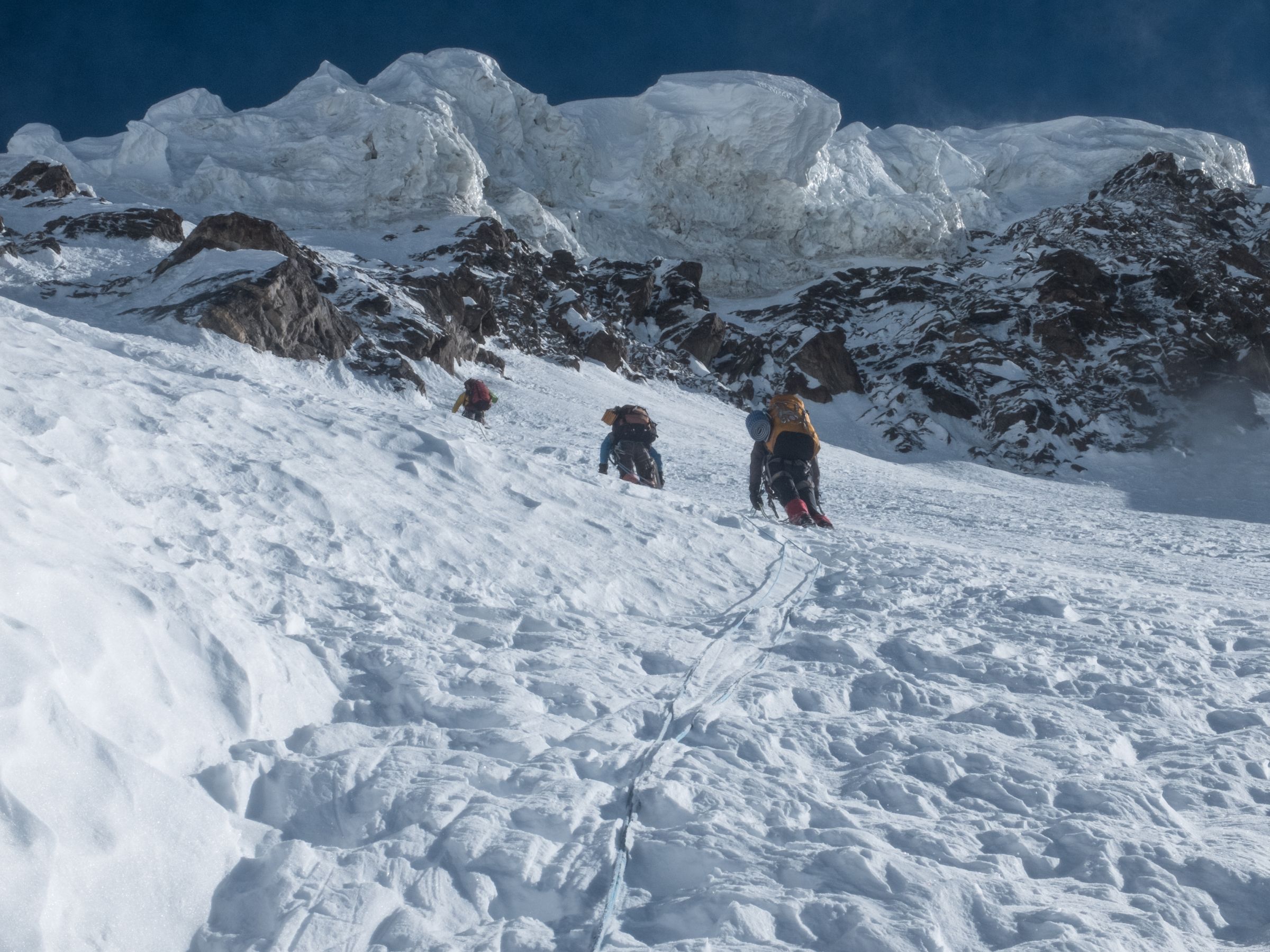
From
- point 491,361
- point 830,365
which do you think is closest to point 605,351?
point 491,361

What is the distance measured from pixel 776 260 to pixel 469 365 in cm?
4360

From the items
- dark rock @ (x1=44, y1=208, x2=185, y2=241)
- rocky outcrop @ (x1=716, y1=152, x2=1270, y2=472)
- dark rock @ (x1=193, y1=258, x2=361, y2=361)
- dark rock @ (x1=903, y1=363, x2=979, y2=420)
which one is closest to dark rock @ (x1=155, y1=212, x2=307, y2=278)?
dark rock @ (x1=44, y1=208, x2=185, y2=241)

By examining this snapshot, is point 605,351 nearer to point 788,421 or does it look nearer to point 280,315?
point 280,315

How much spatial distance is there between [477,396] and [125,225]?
17.1 metres

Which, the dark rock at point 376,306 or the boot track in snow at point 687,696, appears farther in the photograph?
the dark rock at point 376,306

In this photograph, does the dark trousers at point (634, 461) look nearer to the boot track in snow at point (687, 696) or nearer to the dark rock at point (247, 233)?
the boot track in snow at point (687, 696)

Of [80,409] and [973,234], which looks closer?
[80,409]

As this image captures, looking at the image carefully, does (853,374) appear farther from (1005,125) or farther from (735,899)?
(1005,125)

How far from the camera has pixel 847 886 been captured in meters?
2.30

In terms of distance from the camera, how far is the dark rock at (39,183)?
94.3ft

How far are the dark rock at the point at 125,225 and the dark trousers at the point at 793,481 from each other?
74.8ft

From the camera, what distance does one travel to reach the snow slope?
6.97 ft

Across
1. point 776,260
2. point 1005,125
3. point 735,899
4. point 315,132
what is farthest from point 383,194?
point 1005,125

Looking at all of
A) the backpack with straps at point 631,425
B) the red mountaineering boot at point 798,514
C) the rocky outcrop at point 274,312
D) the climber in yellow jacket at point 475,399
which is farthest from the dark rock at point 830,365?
the red mountaineering boot at point 798,514
